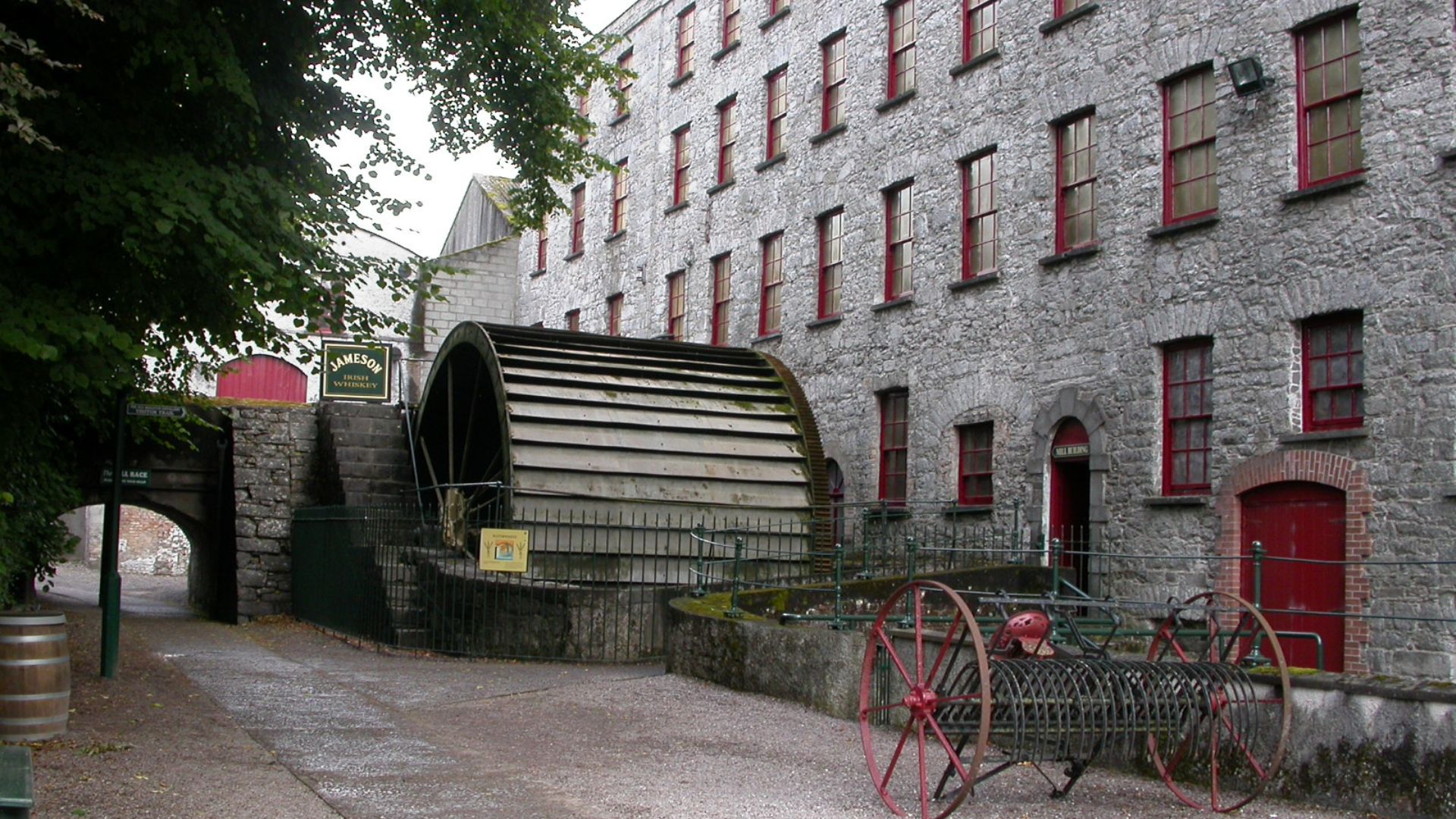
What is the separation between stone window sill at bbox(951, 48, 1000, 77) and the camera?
64.4 ft

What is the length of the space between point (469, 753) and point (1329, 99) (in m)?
10.8

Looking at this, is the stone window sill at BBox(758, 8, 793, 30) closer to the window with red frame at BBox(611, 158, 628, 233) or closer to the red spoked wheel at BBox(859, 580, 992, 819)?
the window with red frame at BBox(611, 158, 628, 233)

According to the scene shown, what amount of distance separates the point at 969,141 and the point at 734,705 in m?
10.8

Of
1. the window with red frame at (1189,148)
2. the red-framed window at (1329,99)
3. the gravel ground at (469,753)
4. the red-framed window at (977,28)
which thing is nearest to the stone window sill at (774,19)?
the red-framed window at (977,28)

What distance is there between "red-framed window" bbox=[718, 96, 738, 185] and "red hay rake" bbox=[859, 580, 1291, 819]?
1927 centimetres

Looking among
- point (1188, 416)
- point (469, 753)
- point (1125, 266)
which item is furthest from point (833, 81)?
point (469, 753)

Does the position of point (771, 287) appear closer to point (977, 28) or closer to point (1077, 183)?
point (977, 28)

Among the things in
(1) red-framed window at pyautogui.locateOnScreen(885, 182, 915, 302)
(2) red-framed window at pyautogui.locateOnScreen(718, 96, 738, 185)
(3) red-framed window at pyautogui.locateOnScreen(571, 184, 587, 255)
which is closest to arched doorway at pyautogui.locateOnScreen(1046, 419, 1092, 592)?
(1) red-framed window at pyautogui.locateOnScreen(885, 182, 915, 302)

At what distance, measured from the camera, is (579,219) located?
33.9 m

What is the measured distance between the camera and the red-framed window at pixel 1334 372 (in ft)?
46.9

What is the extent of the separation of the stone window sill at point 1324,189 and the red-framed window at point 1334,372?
1214 mm

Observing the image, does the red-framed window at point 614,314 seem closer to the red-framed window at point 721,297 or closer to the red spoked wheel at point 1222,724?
the red-framed window at point 721,297

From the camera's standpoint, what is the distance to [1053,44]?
1856cm

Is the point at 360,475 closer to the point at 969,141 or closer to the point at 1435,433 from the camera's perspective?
the point at 969,141
